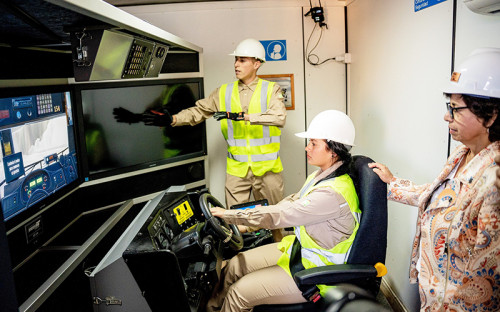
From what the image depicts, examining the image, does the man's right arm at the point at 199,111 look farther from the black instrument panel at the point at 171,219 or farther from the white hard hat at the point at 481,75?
the white hard hat at the point at 481,75

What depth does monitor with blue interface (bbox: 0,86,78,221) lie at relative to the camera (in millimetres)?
1671

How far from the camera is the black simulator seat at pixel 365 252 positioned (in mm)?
1629

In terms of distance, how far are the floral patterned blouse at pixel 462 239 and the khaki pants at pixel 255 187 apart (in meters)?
1.74

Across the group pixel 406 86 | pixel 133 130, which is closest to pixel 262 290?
pixel 406 86

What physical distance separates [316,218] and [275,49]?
7.50 feet

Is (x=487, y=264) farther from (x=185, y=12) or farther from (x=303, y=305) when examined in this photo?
(x=185, y=12)

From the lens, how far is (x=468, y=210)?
4.14ft

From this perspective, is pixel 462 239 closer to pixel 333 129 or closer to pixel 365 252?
pixel 365 252

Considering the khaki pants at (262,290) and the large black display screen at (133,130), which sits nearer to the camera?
the khaki pants at (262,290)

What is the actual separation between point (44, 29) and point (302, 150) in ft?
8.27

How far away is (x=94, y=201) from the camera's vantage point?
8.72 feet

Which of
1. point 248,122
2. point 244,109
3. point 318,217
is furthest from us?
point 244,109

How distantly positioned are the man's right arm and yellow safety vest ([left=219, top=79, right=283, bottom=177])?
6 centimetres

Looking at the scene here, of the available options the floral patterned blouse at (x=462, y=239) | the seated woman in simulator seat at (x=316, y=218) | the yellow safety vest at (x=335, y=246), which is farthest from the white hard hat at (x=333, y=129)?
the floral patterned blouse at (x=462, y=239)
